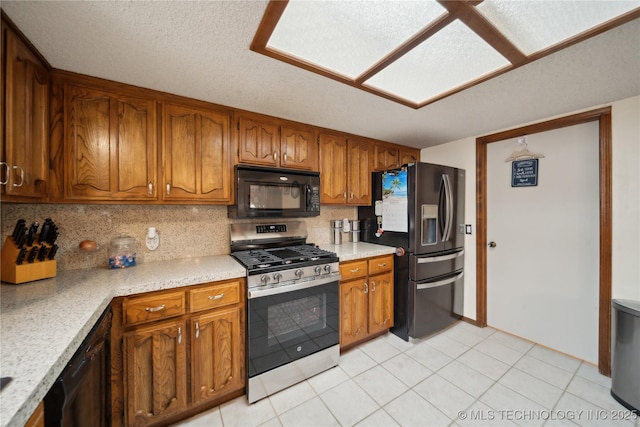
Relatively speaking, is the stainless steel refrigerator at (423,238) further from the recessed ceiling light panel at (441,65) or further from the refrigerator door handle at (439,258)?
the recessed ceiling light panel at (441,65)

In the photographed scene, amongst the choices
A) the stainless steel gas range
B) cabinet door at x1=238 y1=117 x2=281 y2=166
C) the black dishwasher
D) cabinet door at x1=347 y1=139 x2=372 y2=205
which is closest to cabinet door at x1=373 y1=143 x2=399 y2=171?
cabinet door at x1=347 y1=139 x2=372 y2=205

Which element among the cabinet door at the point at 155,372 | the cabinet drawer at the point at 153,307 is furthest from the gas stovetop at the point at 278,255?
the cabinet door at the point at 155,372

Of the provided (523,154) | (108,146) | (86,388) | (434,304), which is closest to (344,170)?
(434,304)

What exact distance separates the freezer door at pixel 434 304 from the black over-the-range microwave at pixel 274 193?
134 centimetres

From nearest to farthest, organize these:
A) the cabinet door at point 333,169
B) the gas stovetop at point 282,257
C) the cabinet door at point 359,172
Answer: the gas stovetop at point 282,257 < the cabinet door at point 333,169 < the cabinet door at point 359,172

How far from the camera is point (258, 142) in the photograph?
83.4 inches

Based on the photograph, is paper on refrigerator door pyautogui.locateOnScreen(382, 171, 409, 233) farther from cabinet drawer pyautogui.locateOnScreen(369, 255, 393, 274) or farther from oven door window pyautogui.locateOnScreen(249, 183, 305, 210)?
oven door window pyautogui.locateOnScreen(249, 183, 305, 210)

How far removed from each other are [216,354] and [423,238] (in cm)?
205

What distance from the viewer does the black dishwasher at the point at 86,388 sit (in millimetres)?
750

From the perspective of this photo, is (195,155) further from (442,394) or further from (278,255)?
(442,394)

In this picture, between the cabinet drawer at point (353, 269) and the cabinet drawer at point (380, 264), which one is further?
the cabinet drawer at point (380, 264)

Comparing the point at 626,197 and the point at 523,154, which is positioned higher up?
the point at 523,154

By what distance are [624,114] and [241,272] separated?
317 cm

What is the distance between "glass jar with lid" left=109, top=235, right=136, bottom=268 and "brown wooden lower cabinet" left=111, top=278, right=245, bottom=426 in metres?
0.53
